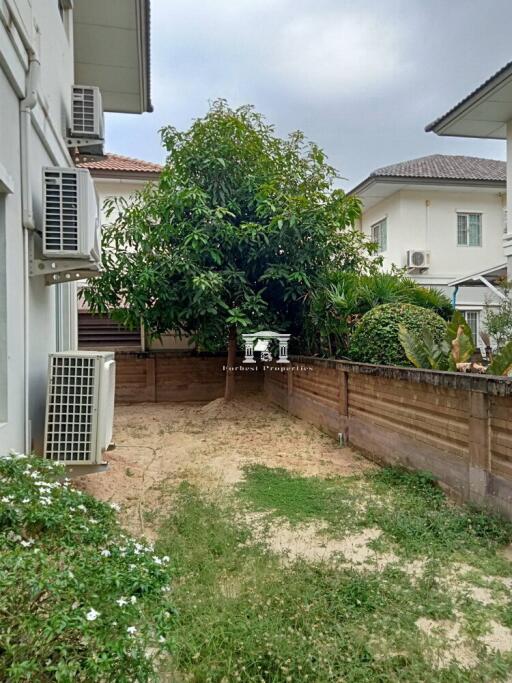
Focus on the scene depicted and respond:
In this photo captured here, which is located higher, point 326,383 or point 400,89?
point 400,89

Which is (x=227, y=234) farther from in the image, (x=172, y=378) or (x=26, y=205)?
(x=26, y=205)

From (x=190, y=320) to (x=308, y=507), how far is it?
17.4 feet

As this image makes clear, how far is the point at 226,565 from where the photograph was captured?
2797 mm

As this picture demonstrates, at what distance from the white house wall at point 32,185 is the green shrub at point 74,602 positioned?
1.36 metres

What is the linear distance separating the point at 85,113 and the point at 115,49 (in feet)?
8.36

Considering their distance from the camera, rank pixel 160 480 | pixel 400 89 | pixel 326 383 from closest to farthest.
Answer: pixel 160 480, pixel 326 383, pixel 400 89

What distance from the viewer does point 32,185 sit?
349 cm

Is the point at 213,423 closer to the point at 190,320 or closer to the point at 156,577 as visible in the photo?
the point at 190,320

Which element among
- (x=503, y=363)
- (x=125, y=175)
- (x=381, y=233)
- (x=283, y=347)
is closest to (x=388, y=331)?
(x=503, y=363)

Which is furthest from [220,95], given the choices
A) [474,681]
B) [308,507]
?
[474,681]

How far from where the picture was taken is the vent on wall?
5285 millimetres

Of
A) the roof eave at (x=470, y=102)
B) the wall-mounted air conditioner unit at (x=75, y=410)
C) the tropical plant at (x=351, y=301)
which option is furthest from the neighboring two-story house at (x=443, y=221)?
the wall-mounted air conditioner unit at (x=75, y=410)

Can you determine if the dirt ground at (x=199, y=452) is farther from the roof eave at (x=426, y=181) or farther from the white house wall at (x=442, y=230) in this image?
the white house wall at (x=442, y=230)

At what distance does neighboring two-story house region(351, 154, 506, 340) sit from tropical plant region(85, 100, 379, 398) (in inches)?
328
